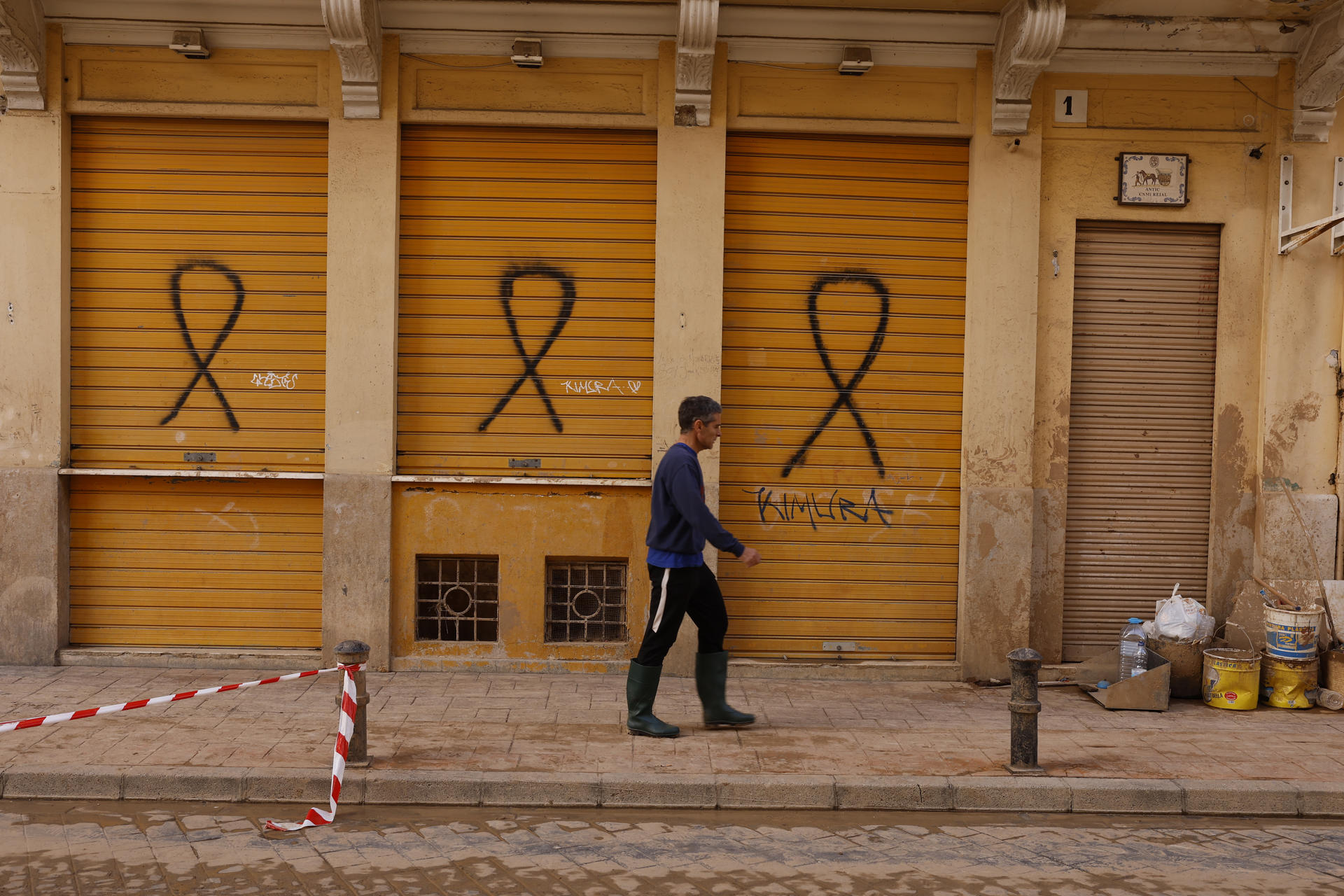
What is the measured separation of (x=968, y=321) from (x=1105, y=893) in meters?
4.68

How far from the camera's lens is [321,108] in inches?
322

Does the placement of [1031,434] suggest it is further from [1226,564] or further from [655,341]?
[655,341]

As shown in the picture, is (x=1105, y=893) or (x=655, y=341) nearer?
(x=1105, y=893)

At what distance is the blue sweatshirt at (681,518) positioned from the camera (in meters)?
6.40

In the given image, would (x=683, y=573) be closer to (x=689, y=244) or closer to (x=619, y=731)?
(x=619, y=731)

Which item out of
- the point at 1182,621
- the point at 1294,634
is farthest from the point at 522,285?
the point at 1294,634

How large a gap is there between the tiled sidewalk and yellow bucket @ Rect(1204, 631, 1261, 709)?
0.10 meters

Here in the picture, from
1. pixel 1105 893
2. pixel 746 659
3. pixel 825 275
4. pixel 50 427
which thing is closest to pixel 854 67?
pixel 825 275

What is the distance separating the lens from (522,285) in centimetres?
838

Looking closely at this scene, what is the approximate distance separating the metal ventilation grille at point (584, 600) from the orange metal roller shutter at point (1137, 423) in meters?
3.42

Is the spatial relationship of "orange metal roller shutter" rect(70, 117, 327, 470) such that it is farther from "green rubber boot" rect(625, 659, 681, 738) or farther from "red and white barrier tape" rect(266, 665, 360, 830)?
"green rubber boot" rect(625, 659, 681, 738)

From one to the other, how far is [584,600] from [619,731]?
1866 millimetres

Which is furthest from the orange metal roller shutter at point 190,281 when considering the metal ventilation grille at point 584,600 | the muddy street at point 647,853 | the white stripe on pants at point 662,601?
the muddy street at point 647,853

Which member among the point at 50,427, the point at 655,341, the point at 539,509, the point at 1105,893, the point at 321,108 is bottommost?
the point at 1105,893
